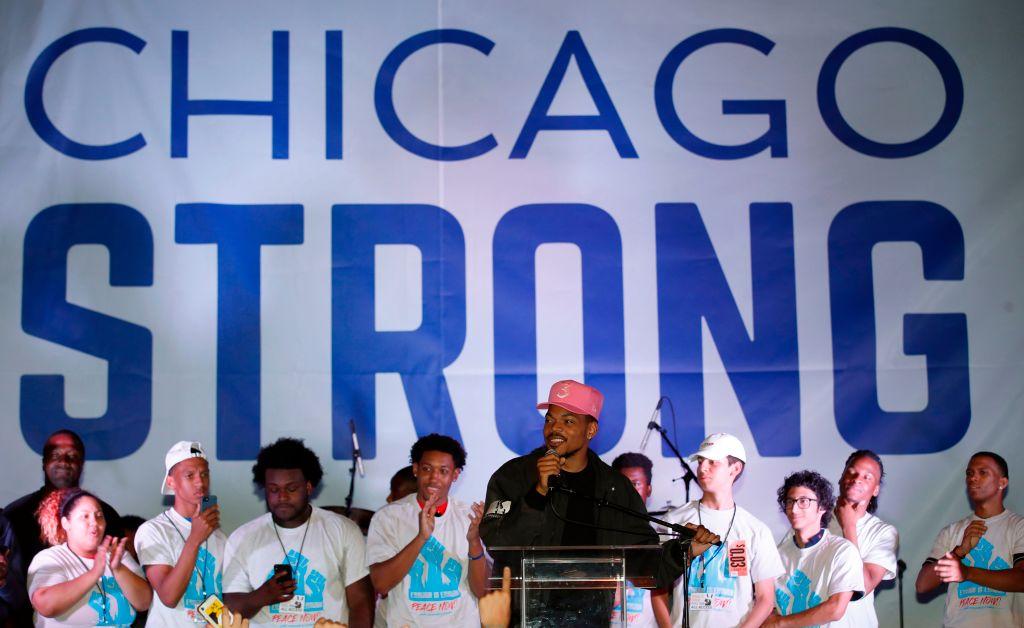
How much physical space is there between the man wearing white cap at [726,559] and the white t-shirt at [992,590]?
992 mm

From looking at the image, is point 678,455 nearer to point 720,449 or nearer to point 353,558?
point 720,449

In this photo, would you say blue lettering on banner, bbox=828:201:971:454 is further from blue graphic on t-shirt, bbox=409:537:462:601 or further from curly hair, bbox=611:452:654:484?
blue graphic on t-shirt, bbox=409:537:462:601

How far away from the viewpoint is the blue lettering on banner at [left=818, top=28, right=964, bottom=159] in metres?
6.53

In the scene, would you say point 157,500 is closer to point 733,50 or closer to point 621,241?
point 621,241

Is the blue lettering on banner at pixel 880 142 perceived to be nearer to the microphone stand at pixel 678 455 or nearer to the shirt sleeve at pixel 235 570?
the microphone stand at pixel 678 455

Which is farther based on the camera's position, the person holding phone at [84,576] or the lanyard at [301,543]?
the lanyard at [301,543]

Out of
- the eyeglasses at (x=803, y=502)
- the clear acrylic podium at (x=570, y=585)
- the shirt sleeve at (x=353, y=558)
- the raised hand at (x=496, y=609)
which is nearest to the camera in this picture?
the raised hand at (x=496, y=609)

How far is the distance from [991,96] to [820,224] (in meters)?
1.27

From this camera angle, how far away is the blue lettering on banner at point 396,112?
6.40m

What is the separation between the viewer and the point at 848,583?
5254 millimetres

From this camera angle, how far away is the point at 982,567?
18.3ft

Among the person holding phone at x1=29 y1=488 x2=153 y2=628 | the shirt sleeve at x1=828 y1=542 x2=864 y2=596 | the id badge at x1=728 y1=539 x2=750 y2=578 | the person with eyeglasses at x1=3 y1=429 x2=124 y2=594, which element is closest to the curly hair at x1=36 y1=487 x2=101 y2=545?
the person holding phone at x1=29 y1=488 x2=153 y2=628

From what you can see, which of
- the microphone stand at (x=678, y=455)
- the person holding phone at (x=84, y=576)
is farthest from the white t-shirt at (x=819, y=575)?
the person holding phone at (x=84, y=576)

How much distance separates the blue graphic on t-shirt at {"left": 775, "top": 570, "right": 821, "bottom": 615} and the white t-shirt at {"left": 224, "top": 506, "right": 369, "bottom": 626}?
1971 millimetres
